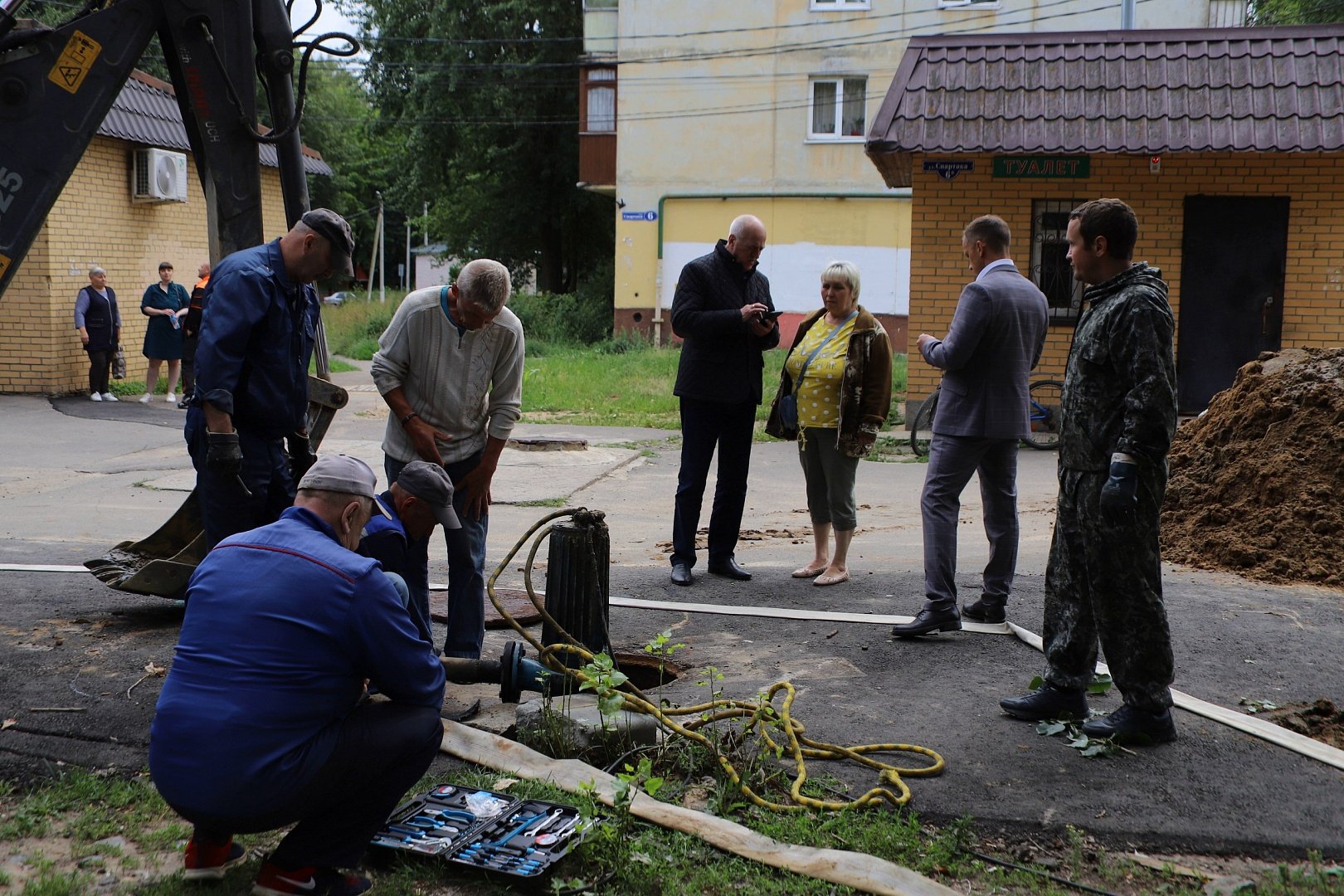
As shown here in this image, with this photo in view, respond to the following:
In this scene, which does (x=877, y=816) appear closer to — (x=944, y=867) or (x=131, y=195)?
(x=944, y=867)

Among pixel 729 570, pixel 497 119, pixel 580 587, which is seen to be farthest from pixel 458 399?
pixel 497 119

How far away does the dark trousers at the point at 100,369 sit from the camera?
17.4 m

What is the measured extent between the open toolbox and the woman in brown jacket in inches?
142

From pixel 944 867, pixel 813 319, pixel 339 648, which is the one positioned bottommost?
pixel 944 867

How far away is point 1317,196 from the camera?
1423 cm

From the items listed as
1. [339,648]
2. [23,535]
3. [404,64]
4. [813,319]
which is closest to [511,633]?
[813,319]

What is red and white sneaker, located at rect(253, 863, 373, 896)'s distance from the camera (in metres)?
3.47

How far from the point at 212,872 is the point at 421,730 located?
722 millimetres

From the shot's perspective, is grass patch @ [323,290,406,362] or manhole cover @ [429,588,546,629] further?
grass patch @ [323,290,406,362]

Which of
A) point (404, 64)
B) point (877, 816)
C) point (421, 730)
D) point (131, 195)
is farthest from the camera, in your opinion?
point (404, 64)

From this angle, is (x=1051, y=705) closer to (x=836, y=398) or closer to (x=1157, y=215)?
(x=836, y=398)

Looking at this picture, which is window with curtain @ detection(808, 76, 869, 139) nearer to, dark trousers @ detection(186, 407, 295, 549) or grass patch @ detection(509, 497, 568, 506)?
grass patch @ detection(509, 497, 568, 506)

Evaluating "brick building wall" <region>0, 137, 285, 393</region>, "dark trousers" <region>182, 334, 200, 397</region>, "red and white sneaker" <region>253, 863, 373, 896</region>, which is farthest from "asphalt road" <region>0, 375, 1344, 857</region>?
"brick building wall" <region>0, 137, 285, 393</region>

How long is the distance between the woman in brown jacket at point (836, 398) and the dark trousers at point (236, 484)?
310 cm
